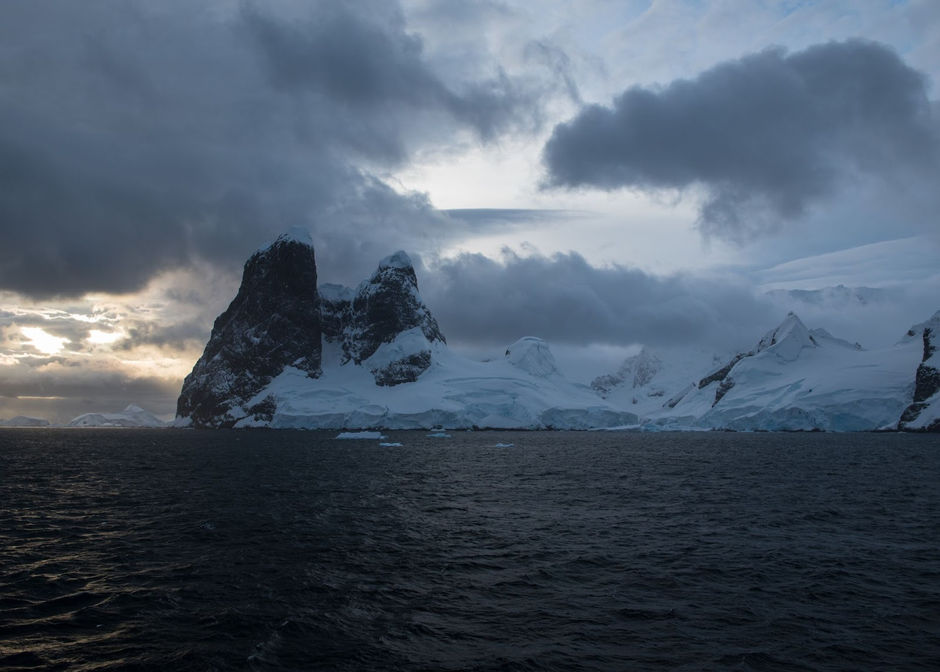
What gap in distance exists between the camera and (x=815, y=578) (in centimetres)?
2483

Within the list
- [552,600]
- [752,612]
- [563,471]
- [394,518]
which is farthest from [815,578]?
[563,471]

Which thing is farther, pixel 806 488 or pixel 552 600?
pixel 806 488

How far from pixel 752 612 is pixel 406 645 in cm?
1118

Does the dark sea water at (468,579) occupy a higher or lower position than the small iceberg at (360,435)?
lower

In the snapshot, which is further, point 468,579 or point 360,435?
point 360,435

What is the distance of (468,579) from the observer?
2473cm

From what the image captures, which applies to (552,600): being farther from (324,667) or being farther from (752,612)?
(324,667)

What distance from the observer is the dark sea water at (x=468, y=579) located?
17.5 meters

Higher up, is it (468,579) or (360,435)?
(360,435)

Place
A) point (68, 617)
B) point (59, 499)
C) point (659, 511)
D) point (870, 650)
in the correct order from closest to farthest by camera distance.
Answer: point (870, 650)
point (68, 617)
point (659, 511)
point (59, 499)

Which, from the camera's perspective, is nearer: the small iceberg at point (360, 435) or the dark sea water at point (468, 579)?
the dark sea water at point (468, 579)

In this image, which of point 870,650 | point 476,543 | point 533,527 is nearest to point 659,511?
point 533,527

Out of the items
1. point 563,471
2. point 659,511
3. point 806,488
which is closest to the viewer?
point 659,511

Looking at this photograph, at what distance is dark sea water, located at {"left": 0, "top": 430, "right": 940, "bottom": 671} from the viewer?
17516mm
